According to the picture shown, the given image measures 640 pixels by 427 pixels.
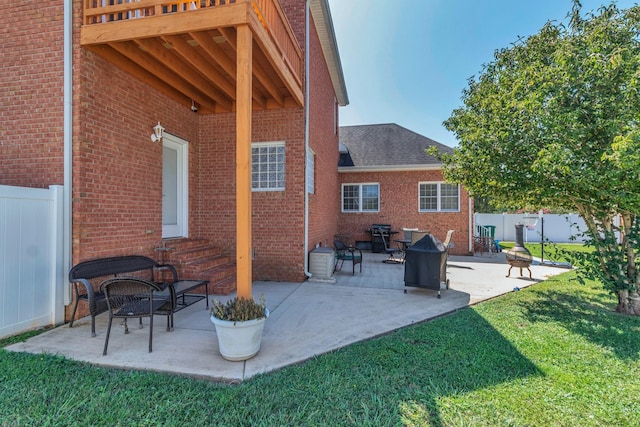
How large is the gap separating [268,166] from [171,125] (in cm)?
226

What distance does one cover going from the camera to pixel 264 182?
726 centimetres

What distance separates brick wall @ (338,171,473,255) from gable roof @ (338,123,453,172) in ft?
1.28

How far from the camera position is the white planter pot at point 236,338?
3.13 meters

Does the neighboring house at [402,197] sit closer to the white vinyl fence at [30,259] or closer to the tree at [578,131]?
the tree at [578,131]

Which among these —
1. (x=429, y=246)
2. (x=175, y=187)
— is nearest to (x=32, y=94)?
(x=175, y=187)

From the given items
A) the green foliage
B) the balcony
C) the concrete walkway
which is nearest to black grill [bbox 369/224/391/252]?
the concrete walkway

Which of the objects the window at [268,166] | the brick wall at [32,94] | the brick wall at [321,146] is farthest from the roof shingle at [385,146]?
the brick wall at [32,94]

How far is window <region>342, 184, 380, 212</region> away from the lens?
13.0 meters

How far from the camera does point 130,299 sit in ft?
12.1

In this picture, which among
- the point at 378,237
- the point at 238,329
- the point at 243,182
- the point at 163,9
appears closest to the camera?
the point at 238,329

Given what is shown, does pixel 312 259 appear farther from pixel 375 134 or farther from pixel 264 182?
pixel 375 134

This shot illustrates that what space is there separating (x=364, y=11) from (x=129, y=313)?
10.7m

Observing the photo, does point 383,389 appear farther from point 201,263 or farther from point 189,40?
point 189,40

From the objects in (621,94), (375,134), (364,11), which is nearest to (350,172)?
(375,134)
